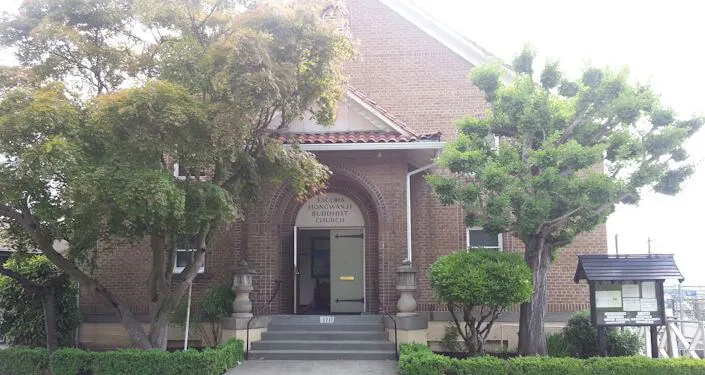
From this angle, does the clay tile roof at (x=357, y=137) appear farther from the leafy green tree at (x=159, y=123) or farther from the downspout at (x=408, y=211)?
the leafy green tree at (x=159, y=123)

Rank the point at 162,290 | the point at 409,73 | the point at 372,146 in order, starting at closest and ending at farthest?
the point at 162,290 → the point at 372,146 → the point at 409,73

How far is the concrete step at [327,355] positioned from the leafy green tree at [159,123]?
2.13 metres

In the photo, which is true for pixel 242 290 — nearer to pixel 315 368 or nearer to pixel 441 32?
pixel 315 368

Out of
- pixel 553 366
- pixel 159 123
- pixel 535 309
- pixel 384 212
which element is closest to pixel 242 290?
pixel 384 212

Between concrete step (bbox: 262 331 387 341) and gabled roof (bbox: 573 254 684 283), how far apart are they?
420 cm

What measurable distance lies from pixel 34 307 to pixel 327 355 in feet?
20.9

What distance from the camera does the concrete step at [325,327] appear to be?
13289 millimetres

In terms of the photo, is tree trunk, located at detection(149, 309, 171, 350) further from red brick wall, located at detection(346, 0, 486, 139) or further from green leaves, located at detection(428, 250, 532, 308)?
Result: red brick wall, located at detection(346, 0, 486, 139)

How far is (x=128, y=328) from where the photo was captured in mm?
11562

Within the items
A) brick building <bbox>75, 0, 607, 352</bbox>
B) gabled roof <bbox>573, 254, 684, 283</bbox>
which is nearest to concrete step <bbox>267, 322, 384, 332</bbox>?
brick building <bbox>75, 0, 607, 352</bbox>

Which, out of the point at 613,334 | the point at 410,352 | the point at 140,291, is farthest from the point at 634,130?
the point at 140,291

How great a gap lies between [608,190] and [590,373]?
3.01 m

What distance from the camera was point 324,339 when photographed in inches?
512

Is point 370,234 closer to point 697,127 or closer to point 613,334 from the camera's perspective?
point 613,334
